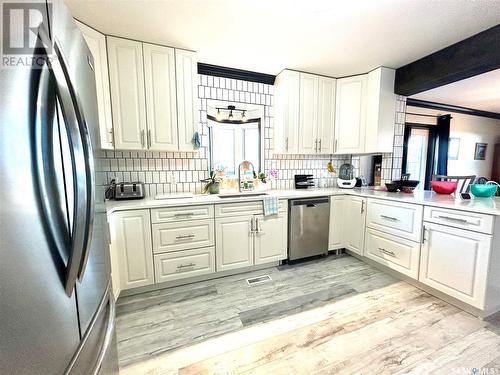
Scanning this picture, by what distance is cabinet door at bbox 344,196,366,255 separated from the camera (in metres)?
2.64

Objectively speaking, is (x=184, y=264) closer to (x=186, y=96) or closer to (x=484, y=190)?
(x=186, y=96)

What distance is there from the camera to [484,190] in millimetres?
2059

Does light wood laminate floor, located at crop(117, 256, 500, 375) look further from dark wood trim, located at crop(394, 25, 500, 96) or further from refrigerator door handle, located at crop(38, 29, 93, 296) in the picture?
dark wood trim, located at crop(394, 25, 500, 96)

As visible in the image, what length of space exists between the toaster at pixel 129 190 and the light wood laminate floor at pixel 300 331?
0.98 m

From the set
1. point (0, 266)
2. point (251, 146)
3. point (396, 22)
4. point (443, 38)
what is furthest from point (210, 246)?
point (443, 38)

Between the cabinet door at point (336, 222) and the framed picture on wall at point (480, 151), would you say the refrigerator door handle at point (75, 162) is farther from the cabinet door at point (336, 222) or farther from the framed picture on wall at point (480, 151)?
the framed picture on wall at point (480, 151)

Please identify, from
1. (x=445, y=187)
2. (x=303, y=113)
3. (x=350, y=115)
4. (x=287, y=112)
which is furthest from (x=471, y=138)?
(x=287, y=112)

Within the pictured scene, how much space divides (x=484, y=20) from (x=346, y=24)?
1125 millimetres

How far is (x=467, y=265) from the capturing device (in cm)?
172

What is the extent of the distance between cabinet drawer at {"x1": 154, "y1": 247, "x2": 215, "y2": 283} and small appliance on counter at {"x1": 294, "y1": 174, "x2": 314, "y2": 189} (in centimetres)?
156

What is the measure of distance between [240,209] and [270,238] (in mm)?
532

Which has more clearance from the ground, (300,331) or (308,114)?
(308,114)

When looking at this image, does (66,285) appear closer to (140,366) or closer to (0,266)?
(0,266)

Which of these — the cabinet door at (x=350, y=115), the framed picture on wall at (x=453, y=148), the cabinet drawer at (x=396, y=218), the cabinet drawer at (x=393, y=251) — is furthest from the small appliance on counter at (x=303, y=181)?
the framed picture on wall at (x=453, y=148)
